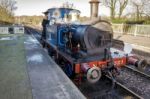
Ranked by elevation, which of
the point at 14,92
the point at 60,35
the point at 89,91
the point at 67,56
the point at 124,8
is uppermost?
the point at 124,8

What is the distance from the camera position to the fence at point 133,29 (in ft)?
71.1

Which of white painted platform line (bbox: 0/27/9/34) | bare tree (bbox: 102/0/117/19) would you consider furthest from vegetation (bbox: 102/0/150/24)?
white painted platform line (bbox: 0/27/9/34)

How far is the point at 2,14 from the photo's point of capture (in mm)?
50531

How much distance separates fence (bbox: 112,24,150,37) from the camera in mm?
21666

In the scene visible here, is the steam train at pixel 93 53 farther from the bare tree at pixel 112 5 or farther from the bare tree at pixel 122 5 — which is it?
the bare tree at pixel 112 5

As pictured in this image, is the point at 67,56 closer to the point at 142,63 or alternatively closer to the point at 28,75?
the point at 28,75

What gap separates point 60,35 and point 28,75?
2.67 meters

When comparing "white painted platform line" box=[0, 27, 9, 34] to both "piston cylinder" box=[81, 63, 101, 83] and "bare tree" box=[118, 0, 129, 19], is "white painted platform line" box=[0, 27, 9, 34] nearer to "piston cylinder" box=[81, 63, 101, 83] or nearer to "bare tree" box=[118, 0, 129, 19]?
"bare tree" box=[118, 0, 129, 19]

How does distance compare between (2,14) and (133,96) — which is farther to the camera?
(2,14)

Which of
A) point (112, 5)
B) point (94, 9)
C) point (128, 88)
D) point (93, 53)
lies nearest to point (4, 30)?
point (112, 5)

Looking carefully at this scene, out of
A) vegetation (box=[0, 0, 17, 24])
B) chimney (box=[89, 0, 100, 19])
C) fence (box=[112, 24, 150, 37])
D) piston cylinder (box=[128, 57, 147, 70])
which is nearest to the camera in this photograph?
piston cylinder (box=[128, 57, 147, 70])

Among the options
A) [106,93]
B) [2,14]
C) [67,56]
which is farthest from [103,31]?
[2,14]

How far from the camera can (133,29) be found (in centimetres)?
2447

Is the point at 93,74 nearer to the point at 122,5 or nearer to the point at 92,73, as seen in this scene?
the point at 92,73
